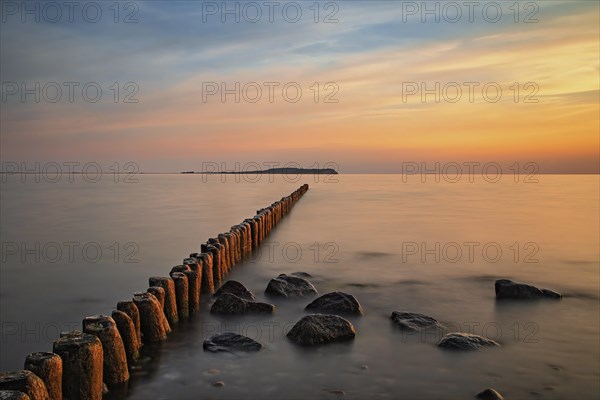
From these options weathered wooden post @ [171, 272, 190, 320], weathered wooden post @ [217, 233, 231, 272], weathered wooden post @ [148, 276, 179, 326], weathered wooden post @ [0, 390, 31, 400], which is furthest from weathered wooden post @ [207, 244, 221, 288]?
weathered wooden post @ [0, 390, 31, 400]

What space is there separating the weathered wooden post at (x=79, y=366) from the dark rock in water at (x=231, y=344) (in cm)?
165

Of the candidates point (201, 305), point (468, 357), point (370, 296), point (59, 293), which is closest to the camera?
point (468, 357)

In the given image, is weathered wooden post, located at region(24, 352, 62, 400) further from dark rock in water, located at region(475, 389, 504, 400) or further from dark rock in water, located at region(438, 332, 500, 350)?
dark rock in water, located at region(438, 332, 500, 350)

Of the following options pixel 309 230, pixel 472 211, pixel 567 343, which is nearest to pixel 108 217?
pixel 309 230

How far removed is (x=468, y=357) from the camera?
5.59 metres

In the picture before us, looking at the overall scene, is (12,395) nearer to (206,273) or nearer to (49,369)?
(49,369)

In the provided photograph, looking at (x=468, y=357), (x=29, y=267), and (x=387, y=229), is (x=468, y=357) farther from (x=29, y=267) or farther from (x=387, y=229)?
(x=387, y=229)

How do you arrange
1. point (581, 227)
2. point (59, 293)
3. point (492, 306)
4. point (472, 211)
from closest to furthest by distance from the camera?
1. point (492, 306)
2. point (59, 293)
3. point (581, 227)
4. point (472, 211)

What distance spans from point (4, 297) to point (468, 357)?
7.78 meters

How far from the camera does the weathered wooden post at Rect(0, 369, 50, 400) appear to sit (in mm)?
3457

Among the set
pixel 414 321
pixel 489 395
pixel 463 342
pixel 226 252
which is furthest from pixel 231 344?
pixel 226 252

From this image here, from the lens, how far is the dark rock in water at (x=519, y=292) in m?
8.37

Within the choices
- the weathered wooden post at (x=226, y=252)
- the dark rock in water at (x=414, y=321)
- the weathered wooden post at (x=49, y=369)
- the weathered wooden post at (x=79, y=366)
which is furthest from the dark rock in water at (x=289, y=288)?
the weathered wooden post at (x=49, y=369)

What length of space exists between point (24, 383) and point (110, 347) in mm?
1181
